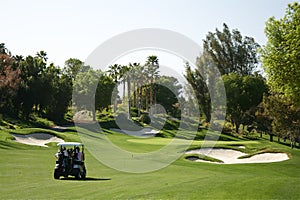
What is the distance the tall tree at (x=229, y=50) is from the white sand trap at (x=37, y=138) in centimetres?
4923

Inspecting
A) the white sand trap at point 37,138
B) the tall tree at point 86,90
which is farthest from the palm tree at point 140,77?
the white sand trap at point 37,138

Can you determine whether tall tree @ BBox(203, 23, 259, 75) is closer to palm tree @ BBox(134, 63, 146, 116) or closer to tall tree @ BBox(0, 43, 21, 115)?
palm tree @ BBox(134, 63, 146, 116)

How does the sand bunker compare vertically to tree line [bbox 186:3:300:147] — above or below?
below

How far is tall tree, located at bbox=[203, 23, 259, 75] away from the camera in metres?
83.0

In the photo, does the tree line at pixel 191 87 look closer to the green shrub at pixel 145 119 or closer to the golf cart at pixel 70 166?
the green shrub at pixel 145 119

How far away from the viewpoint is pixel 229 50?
3265 inches

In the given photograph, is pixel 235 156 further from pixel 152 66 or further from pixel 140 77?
Answer: pixel 140 77

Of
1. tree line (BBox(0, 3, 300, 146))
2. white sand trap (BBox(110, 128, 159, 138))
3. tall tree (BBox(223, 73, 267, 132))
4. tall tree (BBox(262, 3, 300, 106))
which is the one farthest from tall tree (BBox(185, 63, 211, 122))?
tall tree (BBox(262, 3, 300, 106))

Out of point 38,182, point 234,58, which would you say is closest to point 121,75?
point 234,58

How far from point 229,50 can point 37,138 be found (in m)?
52.3

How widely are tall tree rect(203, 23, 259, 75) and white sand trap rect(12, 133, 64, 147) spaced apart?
49.2 meters

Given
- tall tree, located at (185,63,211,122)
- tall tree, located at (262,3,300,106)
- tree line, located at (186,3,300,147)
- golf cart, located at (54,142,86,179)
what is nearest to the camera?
golf cart, located at (54,142,86,179)

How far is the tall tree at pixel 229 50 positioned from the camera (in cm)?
8300

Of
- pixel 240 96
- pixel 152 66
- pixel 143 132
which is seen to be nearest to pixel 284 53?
pixel 143 132
